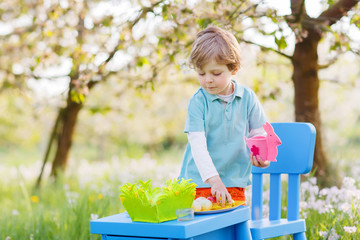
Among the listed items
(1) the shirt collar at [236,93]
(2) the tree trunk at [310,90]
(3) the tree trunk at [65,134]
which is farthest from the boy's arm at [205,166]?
(3) the tree trunk at [65,134]

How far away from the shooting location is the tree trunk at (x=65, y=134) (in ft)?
25.6

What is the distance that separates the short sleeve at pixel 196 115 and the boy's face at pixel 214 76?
11 cm

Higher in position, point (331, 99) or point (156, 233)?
point (331, 99)

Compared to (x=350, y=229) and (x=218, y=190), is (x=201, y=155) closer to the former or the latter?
(x=218, y=190)

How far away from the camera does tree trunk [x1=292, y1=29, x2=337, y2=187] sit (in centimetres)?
512

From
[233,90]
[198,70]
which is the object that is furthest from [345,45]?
[198,70]

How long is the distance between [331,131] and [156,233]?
1827 cm

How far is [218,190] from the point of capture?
2.71 m

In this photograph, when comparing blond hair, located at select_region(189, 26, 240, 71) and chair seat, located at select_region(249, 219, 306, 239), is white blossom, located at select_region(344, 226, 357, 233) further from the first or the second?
blond hair, located at select_region(189, 26, 240, 71)

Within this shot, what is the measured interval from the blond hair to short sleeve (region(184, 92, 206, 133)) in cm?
23

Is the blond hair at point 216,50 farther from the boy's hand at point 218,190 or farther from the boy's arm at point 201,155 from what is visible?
the boy's hand at point 218,190

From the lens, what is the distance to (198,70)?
2.81m

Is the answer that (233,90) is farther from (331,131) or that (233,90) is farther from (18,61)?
(331,131)

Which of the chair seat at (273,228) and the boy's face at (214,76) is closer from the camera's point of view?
the boy's face at (214,76)
